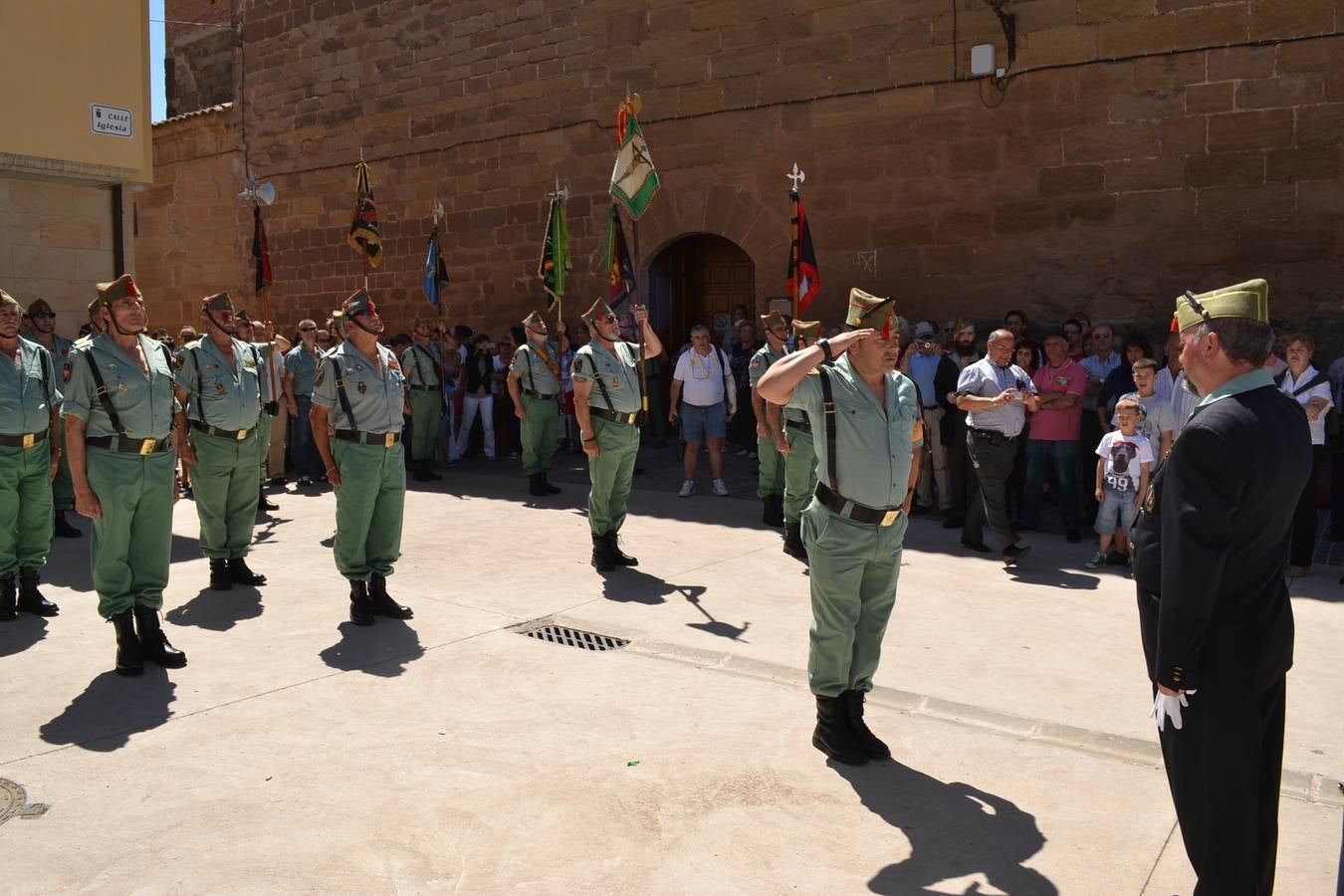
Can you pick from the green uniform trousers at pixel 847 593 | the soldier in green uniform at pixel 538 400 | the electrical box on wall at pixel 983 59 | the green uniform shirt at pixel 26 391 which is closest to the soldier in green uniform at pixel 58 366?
the green uniform shirt at pixel 26 391

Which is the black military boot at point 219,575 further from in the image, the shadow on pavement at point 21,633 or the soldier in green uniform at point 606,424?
the soldier in green uniform at point 606,424

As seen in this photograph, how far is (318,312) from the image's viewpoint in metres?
19.0

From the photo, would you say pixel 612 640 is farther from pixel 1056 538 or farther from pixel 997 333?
pixel 1056 538

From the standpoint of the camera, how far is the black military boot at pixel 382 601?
6.82 m

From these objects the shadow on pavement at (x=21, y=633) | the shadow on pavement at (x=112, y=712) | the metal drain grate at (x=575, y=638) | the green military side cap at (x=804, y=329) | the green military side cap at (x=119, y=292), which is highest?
the green military side cap at (x=119, y=292)

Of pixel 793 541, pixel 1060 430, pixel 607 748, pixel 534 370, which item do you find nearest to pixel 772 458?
pixel 793 541

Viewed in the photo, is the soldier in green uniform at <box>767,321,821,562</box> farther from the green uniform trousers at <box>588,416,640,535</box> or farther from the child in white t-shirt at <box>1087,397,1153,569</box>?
the child in white t-shirt at <box>1087,397,1153,569</box>

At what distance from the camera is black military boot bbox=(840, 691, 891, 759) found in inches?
181

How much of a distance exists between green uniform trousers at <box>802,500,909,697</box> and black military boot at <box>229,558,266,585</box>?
4.53 meters

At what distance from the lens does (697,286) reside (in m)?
15.6

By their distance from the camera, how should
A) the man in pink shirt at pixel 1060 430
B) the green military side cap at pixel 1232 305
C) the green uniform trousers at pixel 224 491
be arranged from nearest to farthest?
the green military side cap at pixel 1232 305 < the green uniform trousers at pixel 224 491 < the man in pink shirt at pixel 1060 430

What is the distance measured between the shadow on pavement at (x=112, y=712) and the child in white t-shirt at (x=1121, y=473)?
6.17 meters

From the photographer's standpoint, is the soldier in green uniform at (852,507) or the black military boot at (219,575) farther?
the black military boot at (219,575)

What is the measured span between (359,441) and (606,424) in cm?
211
